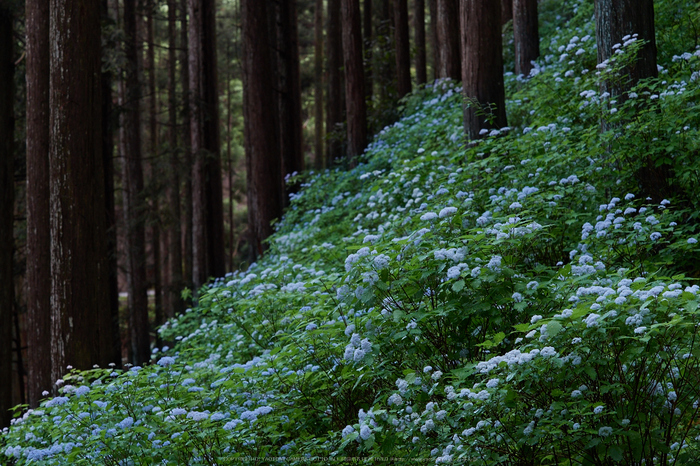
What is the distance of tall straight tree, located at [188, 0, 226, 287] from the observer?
1571 centimetres

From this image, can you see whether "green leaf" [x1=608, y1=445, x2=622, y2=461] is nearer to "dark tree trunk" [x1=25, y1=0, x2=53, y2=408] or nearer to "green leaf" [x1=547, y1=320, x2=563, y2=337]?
"green leaf" [x1=547, y1=320, x2=563, y2=337]

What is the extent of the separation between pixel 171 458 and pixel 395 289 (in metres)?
1.66

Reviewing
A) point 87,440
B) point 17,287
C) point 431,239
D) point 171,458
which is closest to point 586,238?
point 431,239

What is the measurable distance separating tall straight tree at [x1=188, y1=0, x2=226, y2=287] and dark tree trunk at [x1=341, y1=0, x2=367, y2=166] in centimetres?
402

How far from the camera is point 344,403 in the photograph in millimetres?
4012

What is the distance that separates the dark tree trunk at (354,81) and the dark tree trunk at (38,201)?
6.86 metres

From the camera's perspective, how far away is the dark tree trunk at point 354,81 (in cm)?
1423

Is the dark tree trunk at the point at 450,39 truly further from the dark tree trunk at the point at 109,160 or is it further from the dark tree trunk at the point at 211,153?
the dark tree trunk at the point at 109,160

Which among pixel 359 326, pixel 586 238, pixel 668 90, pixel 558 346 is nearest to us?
pixel 558 346

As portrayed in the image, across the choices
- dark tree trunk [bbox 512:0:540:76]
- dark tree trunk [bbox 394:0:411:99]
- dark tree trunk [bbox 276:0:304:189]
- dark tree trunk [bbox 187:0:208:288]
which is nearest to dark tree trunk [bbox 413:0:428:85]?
dark tree trunk [bbox 394:0:411:99]

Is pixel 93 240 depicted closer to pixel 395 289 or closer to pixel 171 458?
pixel 171 458

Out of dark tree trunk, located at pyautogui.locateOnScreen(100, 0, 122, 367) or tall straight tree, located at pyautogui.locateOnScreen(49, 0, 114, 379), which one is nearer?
tall straight tree, located at pyautogui.locateOnScreen(49, 0, 114, 379)

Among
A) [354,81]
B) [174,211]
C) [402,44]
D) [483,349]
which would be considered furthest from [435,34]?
[483,349]

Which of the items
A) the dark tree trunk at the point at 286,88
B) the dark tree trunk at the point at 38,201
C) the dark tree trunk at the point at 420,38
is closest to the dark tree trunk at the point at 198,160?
the dark tree trunk at the point at 286,88
